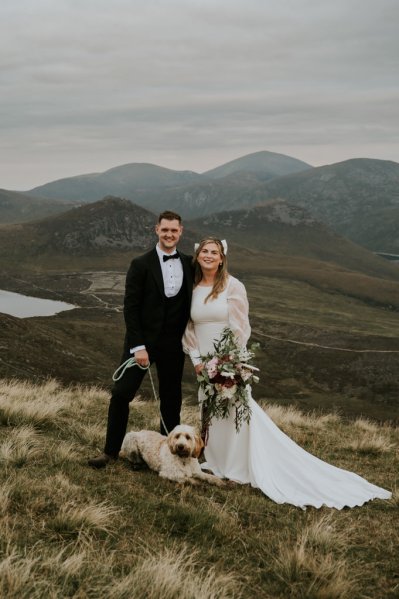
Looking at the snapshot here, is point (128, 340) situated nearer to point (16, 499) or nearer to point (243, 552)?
point (16, 499)

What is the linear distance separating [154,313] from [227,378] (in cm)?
124

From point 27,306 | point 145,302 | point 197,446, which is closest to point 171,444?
point 197,446

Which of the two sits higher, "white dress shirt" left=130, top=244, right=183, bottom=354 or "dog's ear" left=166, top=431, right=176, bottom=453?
"white dress shirt" left=130, top=244, right=183, bottom=354

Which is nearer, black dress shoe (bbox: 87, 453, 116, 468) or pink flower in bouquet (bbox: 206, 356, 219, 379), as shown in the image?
black dress shoe (bbox: 87, 453, 116, 468)

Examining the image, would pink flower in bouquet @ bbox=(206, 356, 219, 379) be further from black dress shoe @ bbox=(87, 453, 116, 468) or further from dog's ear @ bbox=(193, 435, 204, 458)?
black dress shoe @ bbox=(87, 453, 116, 468)

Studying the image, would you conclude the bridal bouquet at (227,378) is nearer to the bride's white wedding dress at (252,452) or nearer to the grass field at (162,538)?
the bride's white wedding dress at (252,452)

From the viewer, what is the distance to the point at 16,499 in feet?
17.4

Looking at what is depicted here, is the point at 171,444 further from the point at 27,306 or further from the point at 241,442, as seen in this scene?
the point at 27,306

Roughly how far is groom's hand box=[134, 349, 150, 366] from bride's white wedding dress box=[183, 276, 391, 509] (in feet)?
2.52

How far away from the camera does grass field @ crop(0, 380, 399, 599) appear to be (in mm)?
4055

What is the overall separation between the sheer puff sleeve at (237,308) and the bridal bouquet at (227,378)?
13 cm

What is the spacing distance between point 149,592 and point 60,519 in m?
1.31

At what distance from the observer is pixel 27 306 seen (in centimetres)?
8512

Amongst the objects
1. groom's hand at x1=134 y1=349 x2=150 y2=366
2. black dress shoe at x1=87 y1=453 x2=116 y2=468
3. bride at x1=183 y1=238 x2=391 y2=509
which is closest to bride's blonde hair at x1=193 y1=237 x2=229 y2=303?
bride at x1=183 y1=238 x2=391 y2=509
